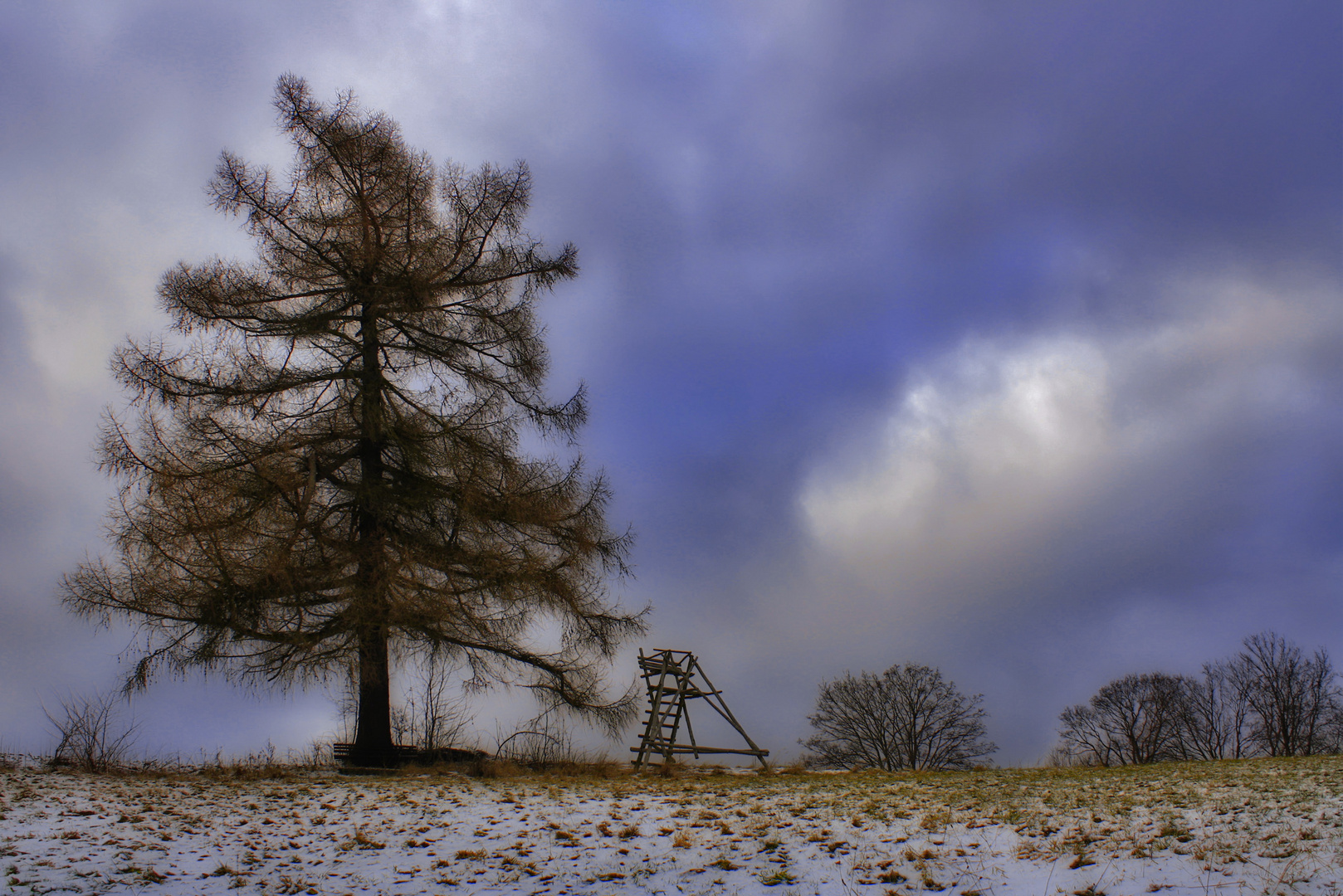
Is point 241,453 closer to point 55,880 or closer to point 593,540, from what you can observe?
point 593,540

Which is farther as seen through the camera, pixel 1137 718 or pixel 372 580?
pixel 1137 718

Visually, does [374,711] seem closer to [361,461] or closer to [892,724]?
[361,461]

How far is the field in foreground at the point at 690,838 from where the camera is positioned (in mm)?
5344

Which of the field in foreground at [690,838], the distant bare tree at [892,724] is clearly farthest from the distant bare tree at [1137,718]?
the field in foreground at [690,838]

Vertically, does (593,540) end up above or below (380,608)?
above

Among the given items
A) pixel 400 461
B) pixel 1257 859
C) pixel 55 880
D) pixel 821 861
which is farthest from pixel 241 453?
pixel 1257 859

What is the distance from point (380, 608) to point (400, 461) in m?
3.32

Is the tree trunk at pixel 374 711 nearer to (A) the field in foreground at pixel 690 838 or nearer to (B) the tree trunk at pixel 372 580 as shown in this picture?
(B) the tree trunk at pixel 372 580

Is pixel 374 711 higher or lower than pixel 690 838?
higher

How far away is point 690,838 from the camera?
6578 millimetres

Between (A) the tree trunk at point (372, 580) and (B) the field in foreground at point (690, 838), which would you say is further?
(A) the tree trunk at point (372, 580)

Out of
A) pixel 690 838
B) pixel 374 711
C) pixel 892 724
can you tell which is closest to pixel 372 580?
pixel 374 711

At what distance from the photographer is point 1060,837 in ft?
19.8

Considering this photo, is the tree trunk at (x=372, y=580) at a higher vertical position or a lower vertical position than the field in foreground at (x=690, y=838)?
higher
